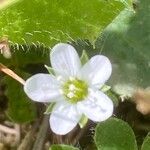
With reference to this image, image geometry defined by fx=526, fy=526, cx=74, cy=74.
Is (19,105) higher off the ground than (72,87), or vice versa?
(72,87)

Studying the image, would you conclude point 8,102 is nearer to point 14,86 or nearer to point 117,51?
point 14,86

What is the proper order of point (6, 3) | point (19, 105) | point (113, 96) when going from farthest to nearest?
1. point (19, 105)
2. point (113, 96)
3. point (6, 3)

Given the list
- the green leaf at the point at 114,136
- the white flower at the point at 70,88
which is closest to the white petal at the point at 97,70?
the white flower at the point at 70,88

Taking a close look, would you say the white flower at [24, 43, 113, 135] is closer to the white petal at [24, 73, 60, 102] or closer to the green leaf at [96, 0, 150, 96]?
the white petal at [24, 73, 60, 102]

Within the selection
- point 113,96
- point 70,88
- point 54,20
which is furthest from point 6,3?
point 113,96

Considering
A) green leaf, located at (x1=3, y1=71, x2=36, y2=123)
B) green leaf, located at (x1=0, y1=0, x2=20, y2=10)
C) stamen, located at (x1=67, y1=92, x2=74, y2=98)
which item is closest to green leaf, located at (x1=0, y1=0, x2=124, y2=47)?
green leaf, located at (x1=0, y1=0, x2=20, y2=10)

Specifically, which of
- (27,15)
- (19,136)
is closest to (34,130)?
(19,136)

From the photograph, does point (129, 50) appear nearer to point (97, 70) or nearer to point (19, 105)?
point (97, 70)
